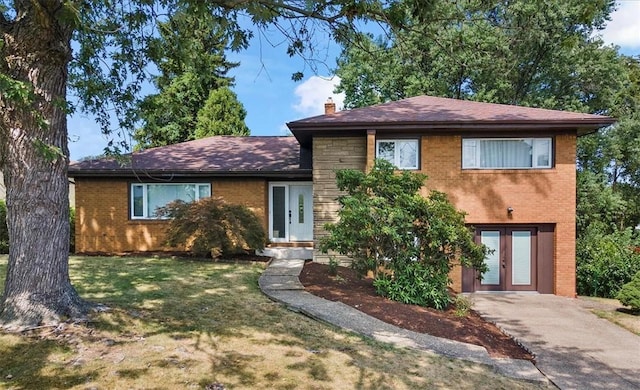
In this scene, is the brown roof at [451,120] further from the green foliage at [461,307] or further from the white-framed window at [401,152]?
the green foliage at [461,307]

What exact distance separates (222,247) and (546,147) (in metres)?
9.69

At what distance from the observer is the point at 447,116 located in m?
11.5

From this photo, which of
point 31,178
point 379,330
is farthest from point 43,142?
point 379,330

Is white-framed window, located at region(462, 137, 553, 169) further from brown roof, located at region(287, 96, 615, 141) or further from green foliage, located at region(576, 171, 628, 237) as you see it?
green foliage, located at region(576, 171, 628, 237)

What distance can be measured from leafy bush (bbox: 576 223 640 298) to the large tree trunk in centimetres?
1393

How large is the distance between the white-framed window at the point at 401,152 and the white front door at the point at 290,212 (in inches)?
132

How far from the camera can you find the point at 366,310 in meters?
7.28

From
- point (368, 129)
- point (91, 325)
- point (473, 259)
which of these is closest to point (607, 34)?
point (368, 129)

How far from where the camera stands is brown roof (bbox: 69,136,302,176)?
44.1 feet

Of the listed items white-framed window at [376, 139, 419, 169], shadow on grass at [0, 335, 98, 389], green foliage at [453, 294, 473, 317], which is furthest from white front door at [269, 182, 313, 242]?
shadow on grass at [0, 335, 98, 389]

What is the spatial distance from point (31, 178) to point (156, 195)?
9159 mm

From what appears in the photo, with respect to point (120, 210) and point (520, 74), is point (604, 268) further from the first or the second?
point (120, 210)

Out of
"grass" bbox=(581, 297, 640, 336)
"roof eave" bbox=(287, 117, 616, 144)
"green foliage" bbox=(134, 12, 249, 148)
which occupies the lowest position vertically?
"grass" bbox=(581, 297, 640, 336)

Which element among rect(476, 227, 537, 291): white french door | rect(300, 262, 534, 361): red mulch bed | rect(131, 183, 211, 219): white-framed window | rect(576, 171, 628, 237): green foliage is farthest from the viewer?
rect(576, 171, 628, 237): green foliage
